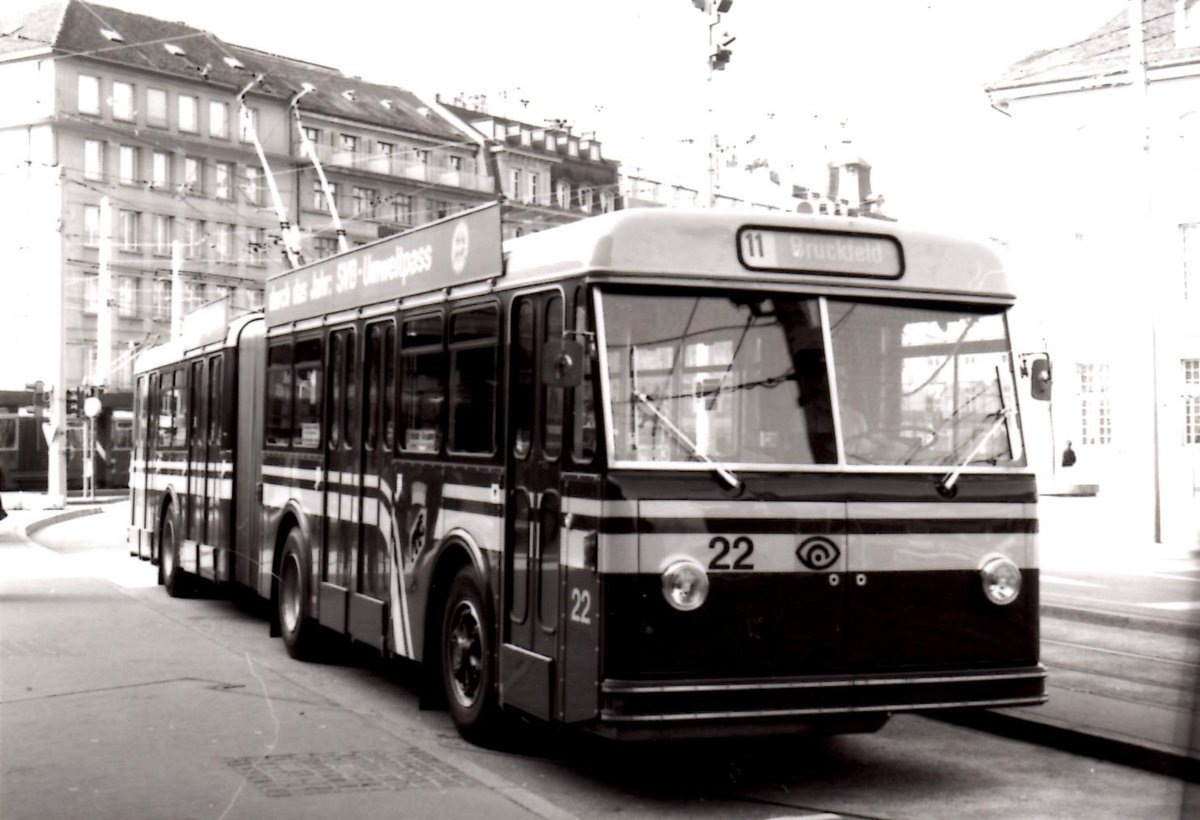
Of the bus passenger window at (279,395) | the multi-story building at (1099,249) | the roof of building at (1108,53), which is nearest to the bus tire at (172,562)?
the bus passenger window at (279,395)

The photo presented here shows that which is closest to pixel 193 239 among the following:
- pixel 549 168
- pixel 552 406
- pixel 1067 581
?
pixel 549 168

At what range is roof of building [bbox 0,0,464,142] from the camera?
38844mm

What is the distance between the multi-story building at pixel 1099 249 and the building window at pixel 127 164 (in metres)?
42.4

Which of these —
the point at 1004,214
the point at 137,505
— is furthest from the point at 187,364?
the point at 1004,214

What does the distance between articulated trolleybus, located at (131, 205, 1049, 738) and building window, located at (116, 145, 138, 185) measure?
6693 centimetres

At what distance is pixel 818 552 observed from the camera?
752 cm

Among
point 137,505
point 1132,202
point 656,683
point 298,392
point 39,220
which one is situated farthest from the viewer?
point 39,220

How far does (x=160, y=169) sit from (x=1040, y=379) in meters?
70.2

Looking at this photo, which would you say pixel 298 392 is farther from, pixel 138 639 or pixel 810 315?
pixel 810 315

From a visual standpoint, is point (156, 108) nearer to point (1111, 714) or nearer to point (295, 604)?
point (295, 604)

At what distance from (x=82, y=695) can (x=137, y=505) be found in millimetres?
10101

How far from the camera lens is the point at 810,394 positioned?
7.62m

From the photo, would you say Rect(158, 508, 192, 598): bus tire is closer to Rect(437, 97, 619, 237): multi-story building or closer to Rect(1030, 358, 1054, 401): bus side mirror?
Rect(1030, 358, 1054, 401): bus side mirror

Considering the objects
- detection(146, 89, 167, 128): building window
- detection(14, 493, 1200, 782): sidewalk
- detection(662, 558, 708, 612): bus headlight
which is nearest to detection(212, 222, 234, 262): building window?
detection(146, 89, 167, 128): building window
